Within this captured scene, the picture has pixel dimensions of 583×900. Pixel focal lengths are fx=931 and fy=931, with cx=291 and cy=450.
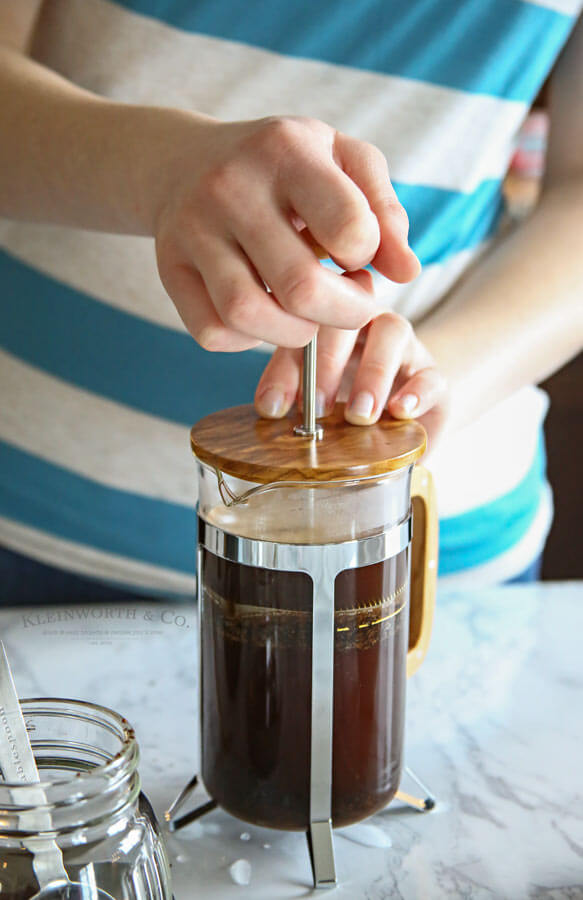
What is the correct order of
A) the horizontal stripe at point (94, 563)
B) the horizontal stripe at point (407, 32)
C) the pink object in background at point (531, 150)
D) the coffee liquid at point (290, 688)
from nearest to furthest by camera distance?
1. the coffee liquid at point (290, 688)
2. the horizontal stripe at point (407, 32)
3. the horizontal stripe at point (94, 563)
4. the pink object in background at point (531, 150)

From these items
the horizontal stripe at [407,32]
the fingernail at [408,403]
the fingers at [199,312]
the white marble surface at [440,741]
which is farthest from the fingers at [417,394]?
the horizontal stripe at [407,32]

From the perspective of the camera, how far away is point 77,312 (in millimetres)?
833

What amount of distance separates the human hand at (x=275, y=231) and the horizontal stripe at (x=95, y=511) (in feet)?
1.31

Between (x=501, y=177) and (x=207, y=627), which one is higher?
(x=501, y=177)

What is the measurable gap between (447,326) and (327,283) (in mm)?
375

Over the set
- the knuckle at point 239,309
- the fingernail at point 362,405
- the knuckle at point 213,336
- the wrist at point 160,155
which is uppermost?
the wrist at point 160,155

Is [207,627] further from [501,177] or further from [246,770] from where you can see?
[501,177]

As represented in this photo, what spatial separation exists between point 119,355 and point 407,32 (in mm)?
374

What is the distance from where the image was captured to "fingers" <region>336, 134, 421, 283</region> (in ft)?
1.58

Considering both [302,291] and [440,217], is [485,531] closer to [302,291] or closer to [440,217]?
[440,217]

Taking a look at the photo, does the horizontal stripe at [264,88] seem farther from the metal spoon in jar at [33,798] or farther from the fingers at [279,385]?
the metal spoon in jar at [33,798]

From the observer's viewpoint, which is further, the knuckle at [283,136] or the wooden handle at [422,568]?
the wooden handle at [422,568]

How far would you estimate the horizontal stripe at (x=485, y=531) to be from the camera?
2.98ft

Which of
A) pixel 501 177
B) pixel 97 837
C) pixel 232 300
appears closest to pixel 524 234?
pixel 501 177
